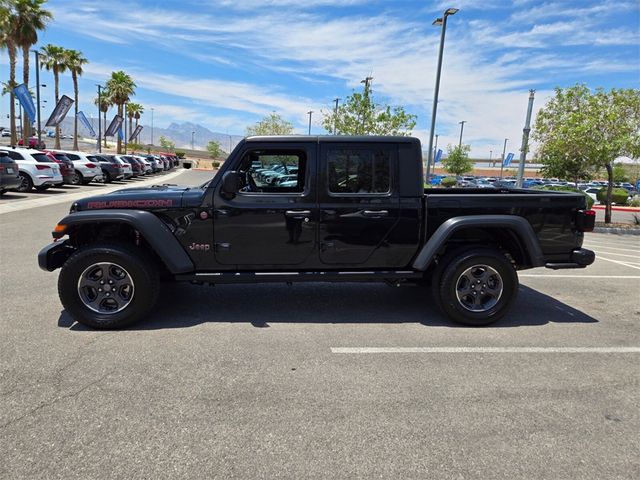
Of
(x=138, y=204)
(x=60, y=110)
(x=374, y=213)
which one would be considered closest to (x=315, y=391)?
(x=374, y=213)

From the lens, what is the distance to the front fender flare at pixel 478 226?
173 inches

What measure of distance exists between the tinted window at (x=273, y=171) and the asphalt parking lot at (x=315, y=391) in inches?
53.4

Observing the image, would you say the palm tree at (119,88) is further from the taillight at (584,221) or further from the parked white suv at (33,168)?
the taillight at (584,221)

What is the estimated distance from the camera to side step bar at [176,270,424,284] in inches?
173

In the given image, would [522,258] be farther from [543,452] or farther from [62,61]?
[62,61]

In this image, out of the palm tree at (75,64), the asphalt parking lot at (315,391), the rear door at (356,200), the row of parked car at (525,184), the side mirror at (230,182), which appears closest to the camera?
the asphalt parking lot at (315,391)

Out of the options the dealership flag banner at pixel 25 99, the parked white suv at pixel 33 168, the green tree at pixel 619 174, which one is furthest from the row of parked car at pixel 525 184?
the dealership flag banner at pixel 25 99

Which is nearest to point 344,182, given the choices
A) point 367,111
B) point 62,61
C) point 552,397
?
point 552,397

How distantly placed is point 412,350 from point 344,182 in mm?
1732

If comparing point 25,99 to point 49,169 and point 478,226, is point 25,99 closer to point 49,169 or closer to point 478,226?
point 49,169

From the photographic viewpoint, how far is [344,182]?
4.44 m

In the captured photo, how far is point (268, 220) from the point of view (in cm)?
432

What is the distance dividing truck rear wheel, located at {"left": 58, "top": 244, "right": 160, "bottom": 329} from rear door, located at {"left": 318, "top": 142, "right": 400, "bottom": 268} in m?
1.75

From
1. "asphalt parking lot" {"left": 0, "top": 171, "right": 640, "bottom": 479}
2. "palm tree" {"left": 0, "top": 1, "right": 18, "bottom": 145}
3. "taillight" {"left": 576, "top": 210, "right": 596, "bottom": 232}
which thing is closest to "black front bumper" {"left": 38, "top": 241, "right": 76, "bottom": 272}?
"asphalt parking lot" {"left": 0, "top": 171, "right": 640, "bottom": 479}
